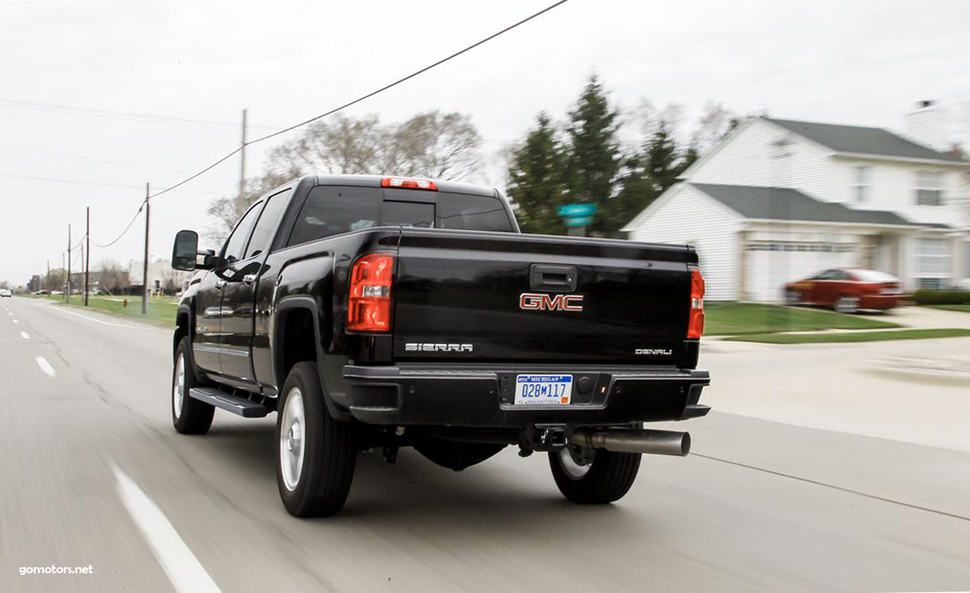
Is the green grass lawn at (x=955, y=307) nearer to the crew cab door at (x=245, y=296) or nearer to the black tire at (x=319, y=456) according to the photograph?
the crew cab door at (x=245, y=296)

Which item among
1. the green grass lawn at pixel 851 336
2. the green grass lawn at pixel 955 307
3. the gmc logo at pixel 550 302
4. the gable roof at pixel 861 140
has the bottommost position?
the green grass lawn at pixel 851 336

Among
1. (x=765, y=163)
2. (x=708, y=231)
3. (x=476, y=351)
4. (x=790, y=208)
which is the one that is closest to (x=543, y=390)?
(x=476, y=351)

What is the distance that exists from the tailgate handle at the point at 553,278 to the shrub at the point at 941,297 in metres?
30.3

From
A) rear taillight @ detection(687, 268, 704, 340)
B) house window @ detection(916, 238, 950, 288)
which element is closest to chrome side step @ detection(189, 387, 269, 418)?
rear taillight @ detection(687, 268, 704, 340)

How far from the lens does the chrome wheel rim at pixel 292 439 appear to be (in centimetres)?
529

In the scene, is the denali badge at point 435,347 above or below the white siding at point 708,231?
below

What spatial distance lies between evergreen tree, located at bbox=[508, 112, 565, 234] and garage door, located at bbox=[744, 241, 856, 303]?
14.7 meters

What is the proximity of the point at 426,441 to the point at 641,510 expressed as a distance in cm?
148

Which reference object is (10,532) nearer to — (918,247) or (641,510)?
(641,510)

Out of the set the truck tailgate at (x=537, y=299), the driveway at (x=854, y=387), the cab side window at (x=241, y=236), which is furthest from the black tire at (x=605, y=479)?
the driveway at (x=854, y=387)

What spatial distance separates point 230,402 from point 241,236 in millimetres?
1711

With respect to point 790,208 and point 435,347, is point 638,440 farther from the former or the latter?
A: point 790,208

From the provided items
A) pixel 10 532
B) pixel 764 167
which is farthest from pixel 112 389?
pixel 764 167

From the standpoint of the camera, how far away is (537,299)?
4863mm
